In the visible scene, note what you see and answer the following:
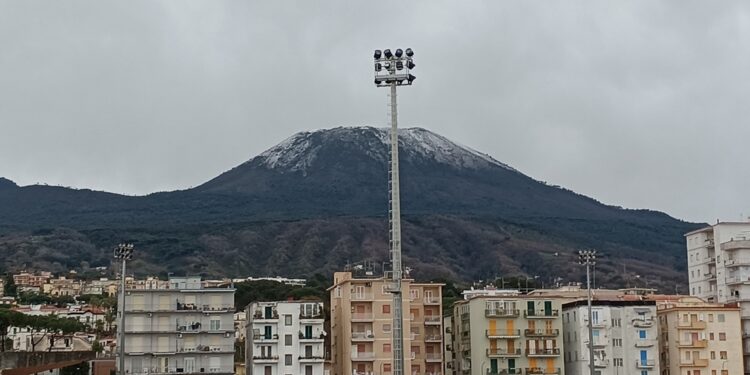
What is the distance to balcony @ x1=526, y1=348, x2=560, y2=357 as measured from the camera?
84812 mm

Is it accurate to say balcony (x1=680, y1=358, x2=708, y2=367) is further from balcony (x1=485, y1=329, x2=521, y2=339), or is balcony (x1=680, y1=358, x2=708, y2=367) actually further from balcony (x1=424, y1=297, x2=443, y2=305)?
balcony (x1=424, y1=297, x2=443, y2=305)

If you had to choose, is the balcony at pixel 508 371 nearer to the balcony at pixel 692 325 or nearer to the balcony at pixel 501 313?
the balcony at pixel 501 313

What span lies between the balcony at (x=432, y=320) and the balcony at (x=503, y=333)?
5008mm

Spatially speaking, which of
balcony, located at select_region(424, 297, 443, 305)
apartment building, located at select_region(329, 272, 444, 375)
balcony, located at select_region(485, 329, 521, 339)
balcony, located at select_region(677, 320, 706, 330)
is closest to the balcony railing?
apartment building, located at select_region(329, 272, 444, 375)

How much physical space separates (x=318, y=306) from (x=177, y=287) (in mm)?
10520

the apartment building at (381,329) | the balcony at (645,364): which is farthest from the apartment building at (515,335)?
the balcony at (645,364)

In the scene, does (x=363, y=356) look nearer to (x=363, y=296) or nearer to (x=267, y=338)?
(x=363, y=296)

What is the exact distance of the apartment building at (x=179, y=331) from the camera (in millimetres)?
83438

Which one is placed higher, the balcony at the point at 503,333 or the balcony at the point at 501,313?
the balcony at the point at 501,313

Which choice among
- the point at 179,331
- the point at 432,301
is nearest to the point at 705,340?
the point at 432,301

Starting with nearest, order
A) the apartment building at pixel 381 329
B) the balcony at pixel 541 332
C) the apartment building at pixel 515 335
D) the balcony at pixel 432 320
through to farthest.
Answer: the apartment building at pixel 381 329
the apartment building at pixel 515 335
the balcony at pixel 541 332
the balcony at pixel 432 320

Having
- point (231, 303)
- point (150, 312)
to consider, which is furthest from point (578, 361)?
point (150, 312)

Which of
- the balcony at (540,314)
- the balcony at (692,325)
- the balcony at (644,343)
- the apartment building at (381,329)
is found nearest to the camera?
the apartment building at (381,329)

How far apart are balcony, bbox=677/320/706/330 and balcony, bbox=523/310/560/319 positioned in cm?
969
